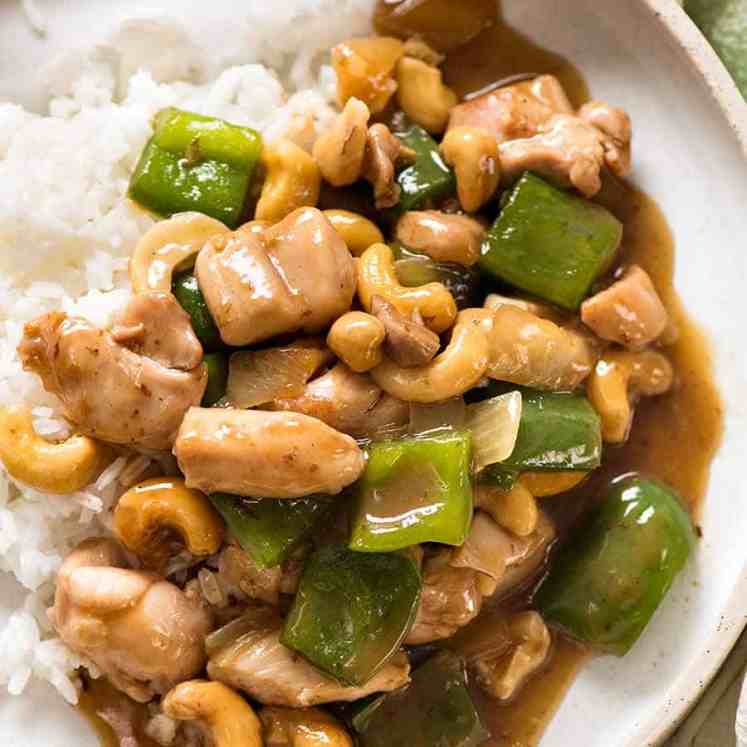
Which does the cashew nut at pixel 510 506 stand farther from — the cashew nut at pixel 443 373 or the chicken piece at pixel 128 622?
the chicken piece at pixel 128 622

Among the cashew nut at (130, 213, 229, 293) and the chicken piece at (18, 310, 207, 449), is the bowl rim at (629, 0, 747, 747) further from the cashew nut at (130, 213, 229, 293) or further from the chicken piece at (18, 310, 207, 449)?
the chicken piece at (18, 310, 207, 449)

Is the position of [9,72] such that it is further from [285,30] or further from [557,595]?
[557,595]

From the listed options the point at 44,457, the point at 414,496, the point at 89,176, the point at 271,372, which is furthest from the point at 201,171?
the point at 414,496

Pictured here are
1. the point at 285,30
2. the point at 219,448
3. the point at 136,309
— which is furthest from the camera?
the point at 285,30

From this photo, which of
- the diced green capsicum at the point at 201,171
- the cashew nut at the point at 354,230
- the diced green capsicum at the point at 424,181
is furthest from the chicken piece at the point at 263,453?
the diced green capsicum at the point at 424,181

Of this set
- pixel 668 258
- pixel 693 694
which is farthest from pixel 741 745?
pixel 668 258

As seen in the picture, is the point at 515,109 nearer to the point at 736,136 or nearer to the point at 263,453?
the point at 736,136

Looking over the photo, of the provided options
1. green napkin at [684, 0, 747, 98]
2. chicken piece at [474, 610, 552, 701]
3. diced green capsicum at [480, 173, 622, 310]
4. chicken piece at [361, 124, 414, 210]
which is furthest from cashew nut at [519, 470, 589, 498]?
green napkin at [684, 0, 747, 98]
